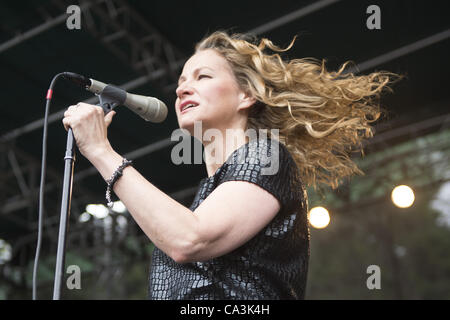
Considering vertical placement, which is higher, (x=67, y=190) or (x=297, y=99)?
(x=297, y=99)

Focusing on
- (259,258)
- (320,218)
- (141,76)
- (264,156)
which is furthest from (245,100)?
(320,218)

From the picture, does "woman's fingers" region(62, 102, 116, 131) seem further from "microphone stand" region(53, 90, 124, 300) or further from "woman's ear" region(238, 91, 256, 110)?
"woman's ear" region(238, 91, 256, 110)

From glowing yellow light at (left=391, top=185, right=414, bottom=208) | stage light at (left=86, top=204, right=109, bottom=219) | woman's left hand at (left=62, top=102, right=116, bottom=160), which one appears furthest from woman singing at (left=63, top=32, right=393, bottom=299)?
stage light at (left=86, top=204, right=109, bottom=219)

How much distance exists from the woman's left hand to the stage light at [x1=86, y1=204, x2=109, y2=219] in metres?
6.42

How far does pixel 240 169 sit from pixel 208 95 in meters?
0.37

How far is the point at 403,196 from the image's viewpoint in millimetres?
5520

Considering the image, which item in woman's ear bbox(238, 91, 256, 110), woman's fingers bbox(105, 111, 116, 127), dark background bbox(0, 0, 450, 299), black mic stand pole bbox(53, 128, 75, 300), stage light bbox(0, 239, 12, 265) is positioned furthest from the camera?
stage light bbox(0, 239, 12, 265)

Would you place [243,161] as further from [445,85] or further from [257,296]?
[445,85]

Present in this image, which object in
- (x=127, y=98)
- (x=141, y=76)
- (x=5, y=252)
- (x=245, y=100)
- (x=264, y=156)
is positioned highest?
(x=141, y=76)

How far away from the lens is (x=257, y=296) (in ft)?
4.11

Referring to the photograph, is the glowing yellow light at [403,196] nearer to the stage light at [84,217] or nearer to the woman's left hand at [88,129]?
the stage light at [84,217]

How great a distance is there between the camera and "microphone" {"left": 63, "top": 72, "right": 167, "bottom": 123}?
1.48m

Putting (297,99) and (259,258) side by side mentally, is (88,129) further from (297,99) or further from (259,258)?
(297,99)

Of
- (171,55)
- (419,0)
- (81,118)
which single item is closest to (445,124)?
(419,0)
